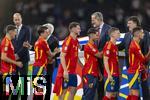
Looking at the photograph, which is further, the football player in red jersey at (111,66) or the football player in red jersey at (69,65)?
the football player in red jersey at (69,65)

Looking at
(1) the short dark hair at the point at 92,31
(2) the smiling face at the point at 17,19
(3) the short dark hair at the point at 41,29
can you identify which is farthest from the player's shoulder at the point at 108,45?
(2) the smiling face at the point at 17,19

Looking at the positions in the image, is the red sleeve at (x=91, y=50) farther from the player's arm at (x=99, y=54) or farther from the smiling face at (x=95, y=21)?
the smiling face at (x=95, y=21)

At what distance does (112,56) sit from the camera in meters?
6.38

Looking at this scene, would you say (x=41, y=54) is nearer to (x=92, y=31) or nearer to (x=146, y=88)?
(x=92, y=31)

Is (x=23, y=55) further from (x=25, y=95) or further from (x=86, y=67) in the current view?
(x=86, y=67)

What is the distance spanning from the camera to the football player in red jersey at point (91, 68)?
6402 millimetres

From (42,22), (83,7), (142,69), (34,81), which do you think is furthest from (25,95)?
(142,69)

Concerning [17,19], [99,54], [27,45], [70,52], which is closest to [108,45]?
[99,54]

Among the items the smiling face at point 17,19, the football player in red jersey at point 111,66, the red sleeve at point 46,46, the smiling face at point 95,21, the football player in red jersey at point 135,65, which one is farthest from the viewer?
the smiling face at point 17,19

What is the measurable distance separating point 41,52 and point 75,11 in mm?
Answer: 832

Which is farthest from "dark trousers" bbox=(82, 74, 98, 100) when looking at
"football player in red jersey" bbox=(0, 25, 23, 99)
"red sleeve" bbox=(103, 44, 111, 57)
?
"football player in red jersey" bbox=(0, 25, 23, 99)

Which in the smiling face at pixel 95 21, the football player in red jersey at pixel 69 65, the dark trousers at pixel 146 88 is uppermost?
the smiling face at pixel 95 21

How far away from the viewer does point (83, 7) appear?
7109 millimetres

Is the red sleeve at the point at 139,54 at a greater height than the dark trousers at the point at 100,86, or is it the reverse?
the red sleeve at the point at 139,54
